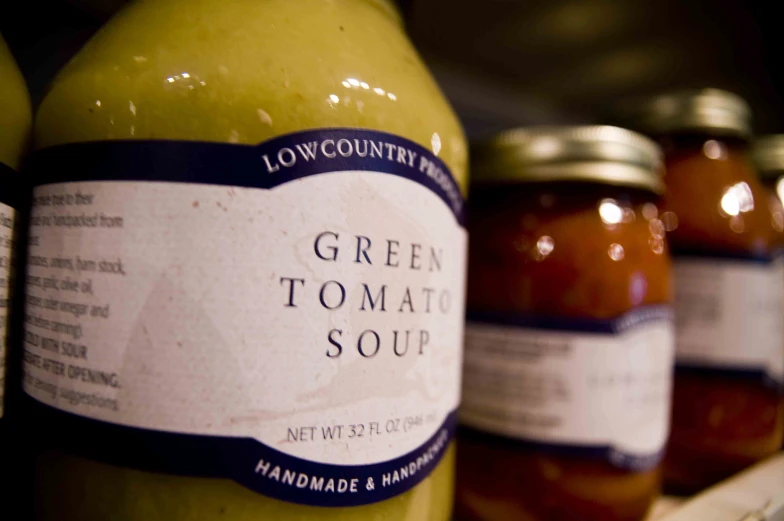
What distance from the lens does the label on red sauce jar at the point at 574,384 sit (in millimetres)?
442

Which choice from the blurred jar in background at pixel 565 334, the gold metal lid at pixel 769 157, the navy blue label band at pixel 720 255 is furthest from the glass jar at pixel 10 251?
the gold metal lid at pixel 769 157

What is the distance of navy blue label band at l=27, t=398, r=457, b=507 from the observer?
29 centimetres

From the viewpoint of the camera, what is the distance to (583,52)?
80 cm

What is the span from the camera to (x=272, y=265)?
0.97 feet

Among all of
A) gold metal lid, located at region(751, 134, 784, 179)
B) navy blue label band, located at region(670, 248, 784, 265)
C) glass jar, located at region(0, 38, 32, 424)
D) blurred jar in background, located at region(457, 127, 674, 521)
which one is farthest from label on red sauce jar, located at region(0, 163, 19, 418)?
gold metal lid, located at region(751, 134, 784, 179)

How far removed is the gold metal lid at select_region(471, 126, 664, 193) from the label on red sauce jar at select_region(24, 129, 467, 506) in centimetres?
18

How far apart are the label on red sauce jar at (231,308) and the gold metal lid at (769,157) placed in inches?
23.1

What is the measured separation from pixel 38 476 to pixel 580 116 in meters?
0.92

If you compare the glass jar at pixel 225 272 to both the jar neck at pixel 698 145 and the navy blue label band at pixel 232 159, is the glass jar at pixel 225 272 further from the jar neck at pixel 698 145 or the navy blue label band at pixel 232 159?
the jar neck at pixel 698 145

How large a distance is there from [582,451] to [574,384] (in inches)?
2.0

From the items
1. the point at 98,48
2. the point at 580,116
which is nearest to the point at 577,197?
the point at 98,48

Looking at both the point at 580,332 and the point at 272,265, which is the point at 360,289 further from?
the point at 580,332

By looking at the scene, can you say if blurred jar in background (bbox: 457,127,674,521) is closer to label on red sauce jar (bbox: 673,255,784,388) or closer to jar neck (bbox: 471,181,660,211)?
jar neck (bbox: 471,181,660,211)

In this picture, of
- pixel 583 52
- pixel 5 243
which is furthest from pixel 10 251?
pixel 583 52
